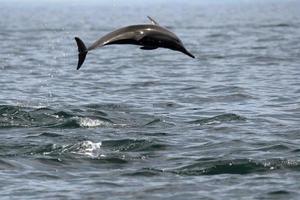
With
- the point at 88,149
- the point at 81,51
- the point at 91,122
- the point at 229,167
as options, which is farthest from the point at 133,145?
the point at 91,122

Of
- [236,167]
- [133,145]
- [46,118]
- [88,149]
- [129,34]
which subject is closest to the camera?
[129,34]

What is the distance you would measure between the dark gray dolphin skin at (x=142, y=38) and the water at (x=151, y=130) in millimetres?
1945

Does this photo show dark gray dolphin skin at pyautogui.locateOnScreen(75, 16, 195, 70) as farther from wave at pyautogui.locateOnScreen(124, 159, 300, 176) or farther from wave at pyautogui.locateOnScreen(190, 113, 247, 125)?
wave at pyautogui.locateOnScreen(190, 113, 247, 125)

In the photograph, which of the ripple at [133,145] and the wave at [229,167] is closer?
the wave at [229,167]

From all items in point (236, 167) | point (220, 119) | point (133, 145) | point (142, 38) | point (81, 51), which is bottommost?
point (236, 167)

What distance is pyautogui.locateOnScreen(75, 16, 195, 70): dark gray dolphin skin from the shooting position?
47.7ft

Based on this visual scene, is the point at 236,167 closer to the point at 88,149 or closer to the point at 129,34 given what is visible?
the point at 129,34

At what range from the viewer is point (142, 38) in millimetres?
14703

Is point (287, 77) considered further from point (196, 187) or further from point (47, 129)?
point (196, 187)

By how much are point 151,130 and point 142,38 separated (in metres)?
4.19

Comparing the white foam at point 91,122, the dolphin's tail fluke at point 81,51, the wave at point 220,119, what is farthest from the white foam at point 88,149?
the wave at point 220,119

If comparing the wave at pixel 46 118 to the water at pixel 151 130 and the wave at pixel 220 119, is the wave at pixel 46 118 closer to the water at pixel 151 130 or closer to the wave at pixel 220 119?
the water at pixel 151 130

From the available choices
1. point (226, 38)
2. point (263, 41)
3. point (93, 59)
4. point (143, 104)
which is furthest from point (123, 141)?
point (226, 38)

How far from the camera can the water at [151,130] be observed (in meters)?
13.8
